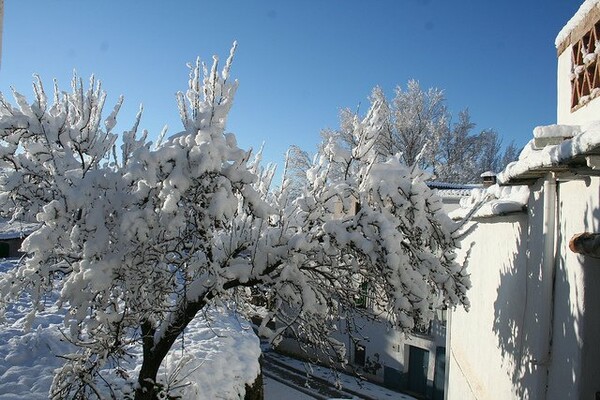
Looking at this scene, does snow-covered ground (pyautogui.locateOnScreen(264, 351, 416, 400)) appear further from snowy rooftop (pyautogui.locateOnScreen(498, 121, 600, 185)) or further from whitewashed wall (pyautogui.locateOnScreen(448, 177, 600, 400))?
snowy rooftop (pyautogui.locateOnScreen(498, 121, 600, 185))

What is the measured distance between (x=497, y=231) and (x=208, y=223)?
12.2ft

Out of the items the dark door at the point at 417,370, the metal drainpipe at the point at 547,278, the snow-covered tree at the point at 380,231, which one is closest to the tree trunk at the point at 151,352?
the snow-covered tree at the point at 380,231

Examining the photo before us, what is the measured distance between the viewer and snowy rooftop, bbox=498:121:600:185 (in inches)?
88.0

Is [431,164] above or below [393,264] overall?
above

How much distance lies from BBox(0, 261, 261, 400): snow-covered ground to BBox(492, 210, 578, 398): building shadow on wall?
3620 millimetres

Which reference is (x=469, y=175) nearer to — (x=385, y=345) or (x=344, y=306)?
(x=385, y=345)

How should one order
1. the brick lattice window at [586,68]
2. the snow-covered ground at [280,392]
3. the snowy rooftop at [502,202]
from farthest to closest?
the snow-covered ground at [280,392] → the snowy rooftop at [502,202] → the brick lattice window at [586,68]

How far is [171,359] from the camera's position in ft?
25.7

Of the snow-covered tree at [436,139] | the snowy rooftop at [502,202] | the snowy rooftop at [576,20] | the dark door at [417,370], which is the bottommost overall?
the dark door at [417,370]

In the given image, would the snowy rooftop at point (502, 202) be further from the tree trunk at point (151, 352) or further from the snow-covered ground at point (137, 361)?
the snow-covered ground at point (137, 361)

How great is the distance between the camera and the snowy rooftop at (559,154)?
88.0 inches

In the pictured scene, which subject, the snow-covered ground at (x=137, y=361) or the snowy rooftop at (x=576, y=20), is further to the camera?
the snow-covered ground at (x=137, y=361)

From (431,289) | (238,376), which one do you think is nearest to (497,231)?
(431,289)

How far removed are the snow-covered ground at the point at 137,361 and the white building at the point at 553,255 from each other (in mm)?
3685
